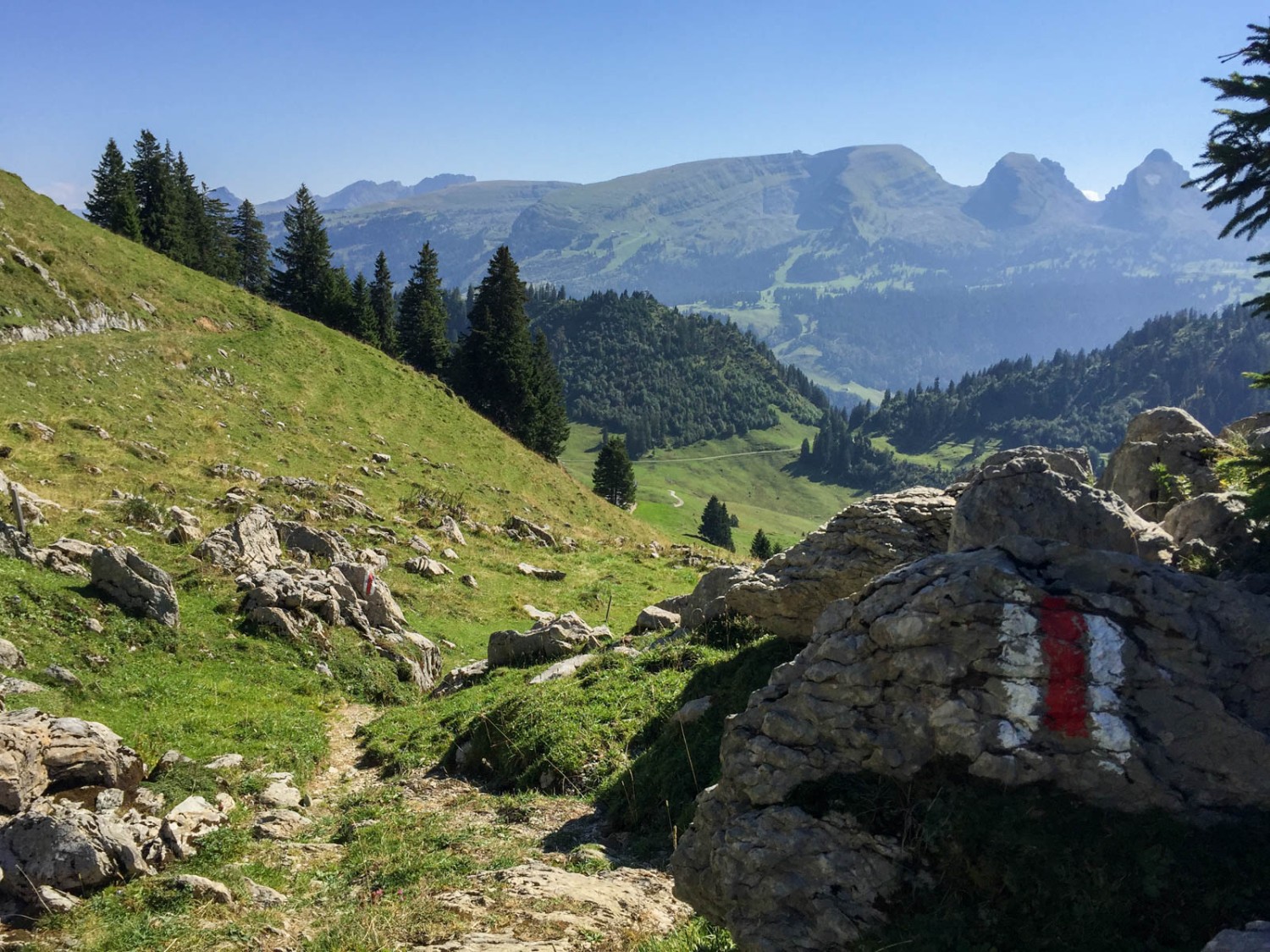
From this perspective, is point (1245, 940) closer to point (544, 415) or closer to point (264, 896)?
point (264, 896)

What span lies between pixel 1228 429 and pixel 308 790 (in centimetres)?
2563

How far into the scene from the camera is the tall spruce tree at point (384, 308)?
100m

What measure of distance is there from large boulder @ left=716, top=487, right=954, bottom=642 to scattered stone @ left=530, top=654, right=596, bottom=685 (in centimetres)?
637

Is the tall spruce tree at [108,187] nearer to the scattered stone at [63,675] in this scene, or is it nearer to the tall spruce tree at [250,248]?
the tall spruce tree at [250,248]

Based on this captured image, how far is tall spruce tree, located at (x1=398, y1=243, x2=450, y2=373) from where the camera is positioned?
96.4m

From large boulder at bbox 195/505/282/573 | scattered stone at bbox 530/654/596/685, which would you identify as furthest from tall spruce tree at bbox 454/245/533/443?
scattered stone at bbox 530/654/596/685

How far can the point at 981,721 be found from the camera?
9.53 metres

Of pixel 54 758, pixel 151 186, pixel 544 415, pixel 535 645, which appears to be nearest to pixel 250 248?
pixel 151 186

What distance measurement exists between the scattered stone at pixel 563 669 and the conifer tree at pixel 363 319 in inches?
2977

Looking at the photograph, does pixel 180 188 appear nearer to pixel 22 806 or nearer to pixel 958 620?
pixel 22 806

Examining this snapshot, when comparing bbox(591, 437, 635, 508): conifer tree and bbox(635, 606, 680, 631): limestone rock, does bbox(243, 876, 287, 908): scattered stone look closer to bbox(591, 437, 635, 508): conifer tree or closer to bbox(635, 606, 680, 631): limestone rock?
bbox(635, 606, 680, 631): limestone rock

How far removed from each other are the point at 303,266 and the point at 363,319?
13.4m

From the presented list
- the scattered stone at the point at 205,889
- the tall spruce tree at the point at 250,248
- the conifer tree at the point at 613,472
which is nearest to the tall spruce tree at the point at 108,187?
the tall spruce tree at the point at 250,248

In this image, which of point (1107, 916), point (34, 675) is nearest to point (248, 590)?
point (34, 675)
